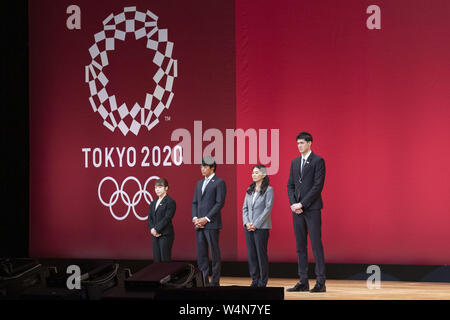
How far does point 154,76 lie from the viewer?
19.4ft

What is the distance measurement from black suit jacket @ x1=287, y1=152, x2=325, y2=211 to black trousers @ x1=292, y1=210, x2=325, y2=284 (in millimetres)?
83

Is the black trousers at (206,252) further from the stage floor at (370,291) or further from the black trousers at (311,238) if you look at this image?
Answer: the black trousers at (311,238)

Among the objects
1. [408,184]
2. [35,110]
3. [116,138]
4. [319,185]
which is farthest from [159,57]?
[408,184]

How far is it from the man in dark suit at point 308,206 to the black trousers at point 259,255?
0.92 feet

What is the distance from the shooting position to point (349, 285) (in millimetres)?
4941

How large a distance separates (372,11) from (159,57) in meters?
2.45

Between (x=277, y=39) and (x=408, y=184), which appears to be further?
(x=277, y=39)

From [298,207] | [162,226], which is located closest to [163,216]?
[162,226]

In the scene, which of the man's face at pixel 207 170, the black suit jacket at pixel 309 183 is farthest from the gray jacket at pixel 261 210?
the man's face at pixel 207 170

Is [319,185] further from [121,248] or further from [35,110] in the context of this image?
[35,110]

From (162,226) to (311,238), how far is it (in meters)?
1.35

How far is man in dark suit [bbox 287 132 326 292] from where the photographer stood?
4.34 m
